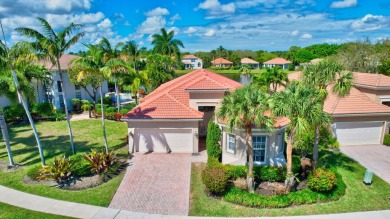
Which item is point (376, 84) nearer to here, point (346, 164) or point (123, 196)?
point (346, 164)

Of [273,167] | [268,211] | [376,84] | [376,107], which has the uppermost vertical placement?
[376,84]

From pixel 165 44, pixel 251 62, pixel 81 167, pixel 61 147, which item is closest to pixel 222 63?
pixel 251 62

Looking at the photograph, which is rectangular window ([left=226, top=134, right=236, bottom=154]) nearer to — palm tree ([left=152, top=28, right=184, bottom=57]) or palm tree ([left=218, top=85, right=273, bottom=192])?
palm tree ([left=218, top=85, right=273, bottom=192])

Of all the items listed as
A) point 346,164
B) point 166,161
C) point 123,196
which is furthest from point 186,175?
point 346,164

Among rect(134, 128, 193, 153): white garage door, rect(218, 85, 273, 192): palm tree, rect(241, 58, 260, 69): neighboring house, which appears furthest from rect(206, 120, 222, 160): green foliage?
rect(241, 58, 260, 69): neighboring house

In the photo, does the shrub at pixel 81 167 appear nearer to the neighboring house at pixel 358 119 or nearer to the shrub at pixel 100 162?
the shrub at pixel 100 162
